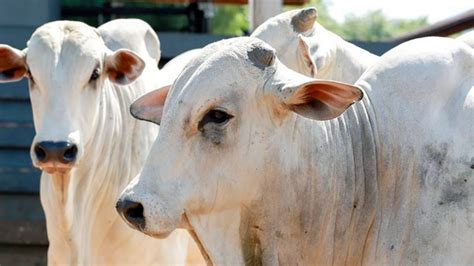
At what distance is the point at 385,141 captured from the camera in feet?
13.2

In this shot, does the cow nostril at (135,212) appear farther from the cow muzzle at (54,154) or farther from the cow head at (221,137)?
the cow muzzle at (54,154)

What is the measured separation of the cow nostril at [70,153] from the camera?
6.11 m

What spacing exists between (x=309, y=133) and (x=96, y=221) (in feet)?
9.42

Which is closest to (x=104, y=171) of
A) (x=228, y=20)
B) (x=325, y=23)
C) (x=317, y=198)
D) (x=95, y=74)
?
(x=95, y=74)

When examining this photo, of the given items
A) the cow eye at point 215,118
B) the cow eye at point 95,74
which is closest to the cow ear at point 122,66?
the cow eye at point 95,74

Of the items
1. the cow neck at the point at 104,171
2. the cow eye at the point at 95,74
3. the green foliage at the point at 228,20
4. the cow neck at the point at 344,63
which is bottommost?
the green foliage at the point at 228,20

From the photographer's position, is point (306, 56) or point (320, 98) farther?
point (306, 56)

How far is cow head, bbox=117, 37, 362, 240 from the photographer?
3801 mm

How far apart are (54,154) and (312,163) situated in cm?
234

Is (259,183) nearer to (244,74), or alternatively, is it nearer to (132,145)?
(244,74)

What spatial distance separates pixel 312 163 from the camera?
394cm

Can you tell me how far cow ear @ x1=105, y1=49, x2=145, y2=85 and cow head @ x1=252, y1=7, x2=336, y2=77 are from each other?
634 mm

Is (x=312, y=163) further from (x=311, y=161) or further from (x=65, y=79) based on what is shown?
(x=65, y=79)

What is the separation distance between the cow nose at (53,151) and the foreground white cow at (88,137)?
93 mm
